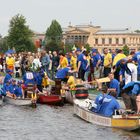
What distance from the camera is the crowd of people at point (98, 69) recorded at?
21609 mm

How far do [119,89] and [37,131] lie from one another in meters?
4.83

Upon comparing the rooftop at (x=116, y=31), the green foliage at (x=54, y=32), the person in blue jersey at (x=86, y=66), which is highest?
the rooftop at (x=116, y=31)

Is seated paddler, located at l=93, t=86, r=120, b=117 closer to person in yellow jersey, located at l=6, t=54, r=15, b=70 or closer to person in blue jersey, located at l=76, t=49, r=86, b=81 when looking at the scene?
person in blue jersey, located at l=76, t=49, r=86, b=81

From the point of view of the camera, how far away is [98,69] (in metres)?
30.2

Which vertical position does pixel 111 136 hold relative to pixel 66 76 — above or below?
below

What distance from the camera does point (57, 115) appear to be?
79.6ft

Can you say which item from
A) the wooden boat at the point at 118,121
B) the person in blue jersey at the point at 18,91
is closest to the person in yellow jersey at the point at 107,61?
the person in blue jersey at the point at 18,91

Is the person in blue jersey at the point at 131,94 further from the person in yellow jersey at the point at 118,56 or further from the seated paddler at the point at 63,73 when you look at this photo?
the seated paddler at the point at 63,73

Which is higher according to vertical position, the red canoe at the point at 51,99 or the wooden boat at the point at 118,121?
the red canoe at the point at 51,99

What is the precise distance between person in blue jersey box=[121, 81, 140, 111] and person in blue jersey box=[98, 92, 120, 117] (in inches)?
26.5

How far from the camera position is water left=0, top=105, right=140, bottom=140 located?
1944 centimetres

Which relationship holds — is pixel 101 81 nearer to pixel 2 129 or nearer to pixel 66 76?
pixel 66 76

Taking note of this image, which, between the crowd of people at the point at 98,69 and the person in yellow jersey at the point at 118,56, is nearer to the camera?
the crowd of people at the point at 98,69

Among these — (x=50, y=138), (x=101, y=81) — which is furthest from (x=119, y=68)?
(x=50, y=138)
